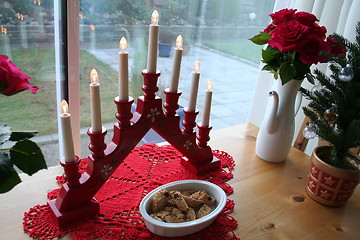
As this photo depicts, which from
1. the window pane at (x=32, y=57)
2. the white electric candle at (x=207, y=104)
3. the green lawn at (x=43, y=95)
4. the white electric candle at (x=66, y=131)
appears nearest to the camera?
the white electric candle at (x=66, y=131)

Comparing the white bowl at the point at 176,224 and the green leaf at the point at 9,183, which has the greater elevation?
the green leaf at the point at 9,183

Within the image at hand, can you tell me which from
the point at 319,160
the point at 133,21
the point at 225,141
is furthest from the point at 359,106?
the point at 133,21

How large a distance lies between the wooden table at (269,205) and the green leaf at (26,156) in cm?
21

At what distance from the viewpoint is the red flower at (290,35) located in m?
0.82

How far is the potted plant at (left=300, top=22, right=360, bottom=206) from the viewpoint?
805mm

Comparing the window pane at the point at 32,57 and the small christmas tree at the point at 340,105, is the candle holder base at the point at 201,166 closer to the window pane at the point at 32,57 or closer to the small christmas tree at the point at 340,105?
the small christmas tree at the point at 340,105

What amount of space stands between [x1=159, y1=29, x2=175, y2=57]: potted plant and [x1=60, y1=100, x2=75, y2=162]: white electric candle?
2.95 ft

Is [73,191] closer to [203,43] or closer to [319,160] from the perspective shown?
[319,160]

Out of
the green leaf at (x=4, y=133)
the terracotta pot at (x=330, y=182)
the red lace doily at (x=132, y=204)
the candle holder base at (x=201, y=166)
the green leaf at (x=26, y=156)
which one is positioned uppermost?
the green leaf at (x=4, y=133)

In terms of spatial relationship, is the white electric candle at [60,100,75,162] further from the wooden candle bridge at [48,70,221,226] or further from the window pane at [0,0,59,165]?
the window pane at [0,0,59,165]

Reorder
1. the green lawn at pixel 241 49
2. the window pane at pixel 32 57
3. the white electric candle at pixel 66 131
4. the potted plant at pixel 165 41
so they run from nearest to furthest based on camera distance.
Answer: the white electric candle at pixel 66 131
the window pane at pixel 32 57
the potted plant at pixel 165 41
the green lawn at pixel 241 49

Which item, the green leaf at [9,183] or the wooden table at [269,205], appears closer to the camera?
the green leaf at [9,183]

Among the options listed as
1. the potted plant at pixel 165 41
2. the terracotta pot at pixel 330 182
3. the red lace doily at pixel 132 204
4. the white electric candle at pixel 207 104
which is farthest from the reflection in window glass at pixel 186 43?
the terracotta pot at pixel 330 182

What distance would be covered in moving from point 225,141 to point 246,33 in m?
0.98
